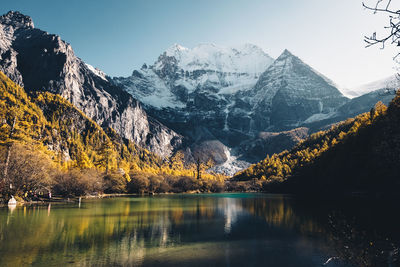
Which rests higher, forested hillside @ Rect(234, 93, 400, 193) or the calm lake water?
forested hillside @ Rect(234, 93, 400, 193)

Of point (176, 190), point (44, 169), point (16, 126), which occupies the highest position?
point (16, 126)

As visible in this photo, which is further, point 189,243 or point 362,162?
point 362,162

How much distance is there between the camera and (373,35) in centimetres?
582

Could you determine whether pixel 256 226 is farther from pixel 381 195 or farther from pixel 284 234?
pixel 381 195

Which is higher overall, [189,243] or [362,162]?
[362,162]

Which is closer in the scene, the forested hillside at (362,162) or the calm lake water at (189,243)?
the calm lake water at (189,243)

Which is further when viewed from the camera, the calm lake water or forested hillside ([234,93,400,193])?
forested hillside ([234,93,400,193])

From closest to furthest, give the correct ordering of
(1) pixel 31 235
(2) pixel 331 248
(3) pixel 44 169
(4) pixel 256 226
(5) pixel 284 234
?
(2) pixel 331 248 → (1) pixel 31 235 → (5) pixel 284 234 → (4) pixel 256 226 → (3) pixel 44 169

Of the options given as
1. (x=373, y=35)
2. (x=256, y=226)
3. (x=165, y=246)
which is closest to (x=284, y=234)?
(x=256, y=226)

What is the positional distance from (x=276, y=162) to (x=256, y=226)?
529ft

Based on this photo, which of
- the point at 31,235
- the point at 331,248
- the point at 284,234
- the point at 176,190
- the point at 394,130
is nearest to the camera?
the point at 331,248

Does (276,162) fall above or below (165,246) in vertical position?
above

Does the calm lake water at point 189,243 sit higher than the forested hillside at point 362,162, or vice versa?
the forested hillside at point 362,162

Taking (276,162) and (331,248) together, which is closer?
(331,248)
